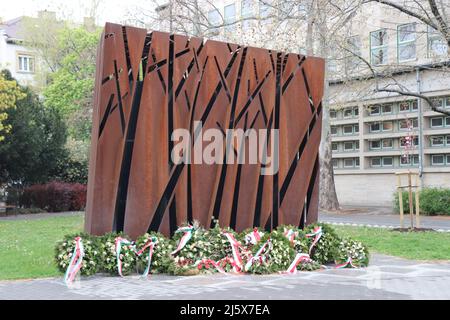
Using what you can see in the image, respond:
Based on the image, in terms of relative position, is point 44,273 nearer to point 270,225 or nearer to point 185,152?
point 185,152

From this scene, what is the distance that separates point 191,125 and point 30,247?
5483mm

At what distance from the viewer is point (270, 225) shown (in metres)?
11.0

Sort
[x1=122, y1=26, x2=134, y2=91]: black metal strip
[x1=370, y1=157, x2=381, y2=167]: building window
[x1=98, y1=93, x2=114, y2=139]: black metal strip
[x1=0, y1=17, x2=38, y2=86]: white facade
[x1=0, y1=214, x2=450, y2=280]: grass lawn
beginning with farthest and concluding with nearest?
[x1=0, y1=17, x2=38, y2=86]: white facade, [x1=370, y1=157, x2=381, y2=167]: building window, [x1=0, y1=214, x2=450, y2=280]: grass lawn, [x1=122, y1=26, x2=134, y2=91]: black metal strip, [x1=98, y1=93, x2=114, y2=139]: black metal strip

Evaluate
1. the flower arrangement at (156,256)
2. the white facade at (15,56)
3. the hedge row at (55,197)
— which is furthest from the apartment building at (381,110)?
the white facade at (15,56)

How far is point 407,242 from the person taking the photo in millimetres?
14055

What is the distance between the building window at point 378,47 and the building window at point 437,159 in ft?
17.1

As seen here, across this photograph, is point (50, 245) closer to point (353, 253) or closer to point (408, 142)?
point (353, 253)

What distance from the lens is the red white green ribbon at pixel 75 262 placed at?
8812 millimetres

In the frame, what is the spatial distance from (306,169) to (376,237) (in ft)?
15.8

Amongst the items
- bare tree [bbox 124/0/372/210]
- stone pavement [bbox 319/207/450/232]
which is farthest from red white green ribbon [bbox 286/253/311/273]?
bare tree [bbox 124/0/372/210]

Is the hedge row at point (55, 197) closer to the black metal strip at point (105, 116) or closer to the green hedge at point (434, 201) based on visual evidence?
the green hedge at point (434, 201)

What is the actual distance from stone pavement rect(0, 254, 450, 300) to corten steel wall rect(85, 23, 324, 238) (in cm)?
137

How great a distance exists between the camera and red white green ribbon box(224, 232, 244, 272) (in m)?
9.64

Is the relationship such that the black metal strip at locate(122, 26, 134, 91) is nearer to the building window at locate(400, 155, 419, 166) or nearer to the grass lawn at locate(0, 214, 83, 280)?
the grass lawn at locate(0, 214, 83, 280)
